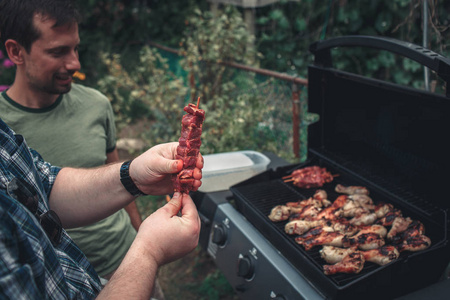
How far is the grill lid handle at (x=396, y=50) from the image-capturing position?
1.64 metres

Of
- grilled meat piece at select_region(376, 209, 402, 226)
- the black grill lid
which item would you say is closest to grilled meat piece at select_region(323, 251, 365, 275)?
grilled meat piece at select_region(376, 209, 402, 226)

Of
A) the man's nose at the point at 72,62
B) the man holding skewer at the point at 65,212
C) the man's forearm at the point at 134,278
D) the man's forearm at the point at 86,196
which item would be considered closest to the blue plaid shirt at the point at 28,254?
the man holding skewer at the point at 65,212

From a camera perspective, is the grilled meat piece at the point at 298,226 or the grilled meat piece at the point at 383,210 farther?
the grilled meat piece at the point at 383,210

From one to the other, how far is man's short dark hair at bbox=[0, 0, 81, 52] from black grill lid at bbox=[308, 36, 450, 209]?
1926mm

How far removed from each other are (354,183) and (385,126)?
1.83 ft

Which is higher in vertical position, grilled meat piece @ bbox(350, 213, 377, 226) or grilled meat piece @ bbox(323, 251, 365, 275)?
grilled meat piece @ bbox(323, 251, 365, 275)

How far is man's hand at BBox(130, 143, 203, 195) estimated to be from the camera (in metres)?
1.71

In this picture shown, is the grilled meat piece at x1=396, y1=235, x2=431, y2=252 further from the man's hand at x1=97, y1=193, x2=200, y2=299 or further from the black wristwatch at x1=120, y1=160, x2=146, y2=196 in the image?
the black wristwatch at x1=120, y1=160, x2=146, y2=196

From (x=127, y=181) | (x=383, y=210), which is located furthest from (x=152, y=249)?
(x=383, y=210)

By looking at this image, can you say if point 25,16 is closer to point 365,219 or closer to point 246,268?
point 246,268

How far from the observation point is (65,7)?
2404 millimetres

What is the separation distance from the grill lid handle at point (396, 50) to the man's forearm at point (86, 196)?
172 centimetres

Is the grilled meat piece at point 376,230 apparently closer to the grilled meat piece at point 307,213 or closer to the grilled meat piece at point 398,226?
the grilled meat piece at point 398,226

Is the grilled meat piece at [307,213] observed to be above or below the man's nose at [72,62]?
below
